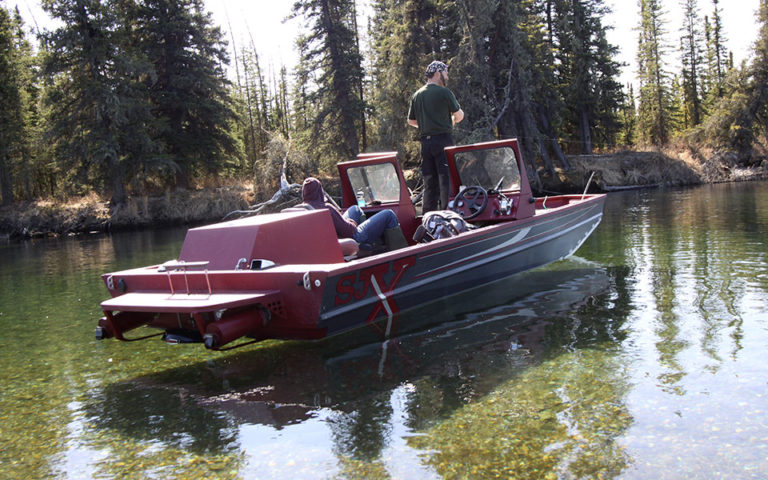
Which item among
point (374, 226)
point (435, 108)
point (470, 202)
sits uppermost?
point (435, 108)

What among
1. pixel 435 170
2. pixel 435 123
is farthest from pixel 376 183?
pixel 435 123

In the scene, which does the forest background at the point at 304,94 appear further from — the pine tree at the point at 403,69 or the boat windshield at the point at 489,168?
the boat windshield at the point at 489,168

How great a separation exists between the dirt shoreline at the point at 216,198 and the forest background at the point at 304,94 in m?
0.61

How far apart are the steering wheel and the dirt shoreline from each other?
66.3 ft

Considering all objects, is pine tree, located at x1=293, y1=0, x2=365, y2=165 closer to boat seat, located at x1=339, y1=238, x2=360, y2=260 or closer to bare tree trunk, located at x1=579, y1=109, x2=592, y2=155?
bare tree trunk, located at x1=579, y1=109, x2=592, y2=155

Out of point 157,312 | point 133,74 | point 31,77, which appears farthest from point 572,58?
point 157,312

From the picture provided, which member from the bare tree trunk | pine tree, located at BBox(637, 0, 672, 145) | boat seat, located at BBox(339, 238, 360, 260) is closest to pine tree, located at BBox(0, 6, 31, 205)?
boat seat, located at BBox(339, 238, 360, 260)

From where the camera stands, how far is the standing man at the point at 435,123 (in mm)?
7586

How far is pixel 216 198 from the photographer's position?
29109 millimetres

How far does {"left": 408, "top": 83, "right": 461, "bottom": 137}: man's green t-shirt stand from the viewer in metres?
7.57

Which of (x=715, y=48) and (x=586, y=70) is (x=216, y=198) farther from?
(x=715, y=48)

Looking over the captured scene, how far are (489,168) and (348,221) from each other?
291cm

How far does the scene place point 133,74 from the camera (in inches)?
1115

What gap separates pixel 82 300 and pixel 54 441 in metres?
5.83
